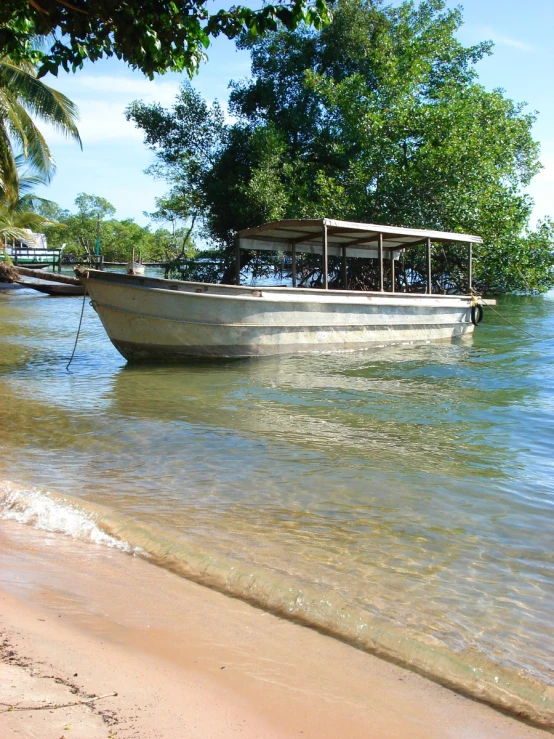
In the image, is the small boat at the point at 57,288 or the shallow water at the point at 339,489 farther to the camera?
the small boat at the point at 57,288

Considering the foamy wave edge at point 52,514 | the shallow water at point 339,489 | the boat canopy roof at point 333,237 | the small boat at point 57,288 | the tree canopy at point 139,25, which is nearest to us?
the shallow water at point 339,489

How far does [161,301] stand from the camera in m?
11.0

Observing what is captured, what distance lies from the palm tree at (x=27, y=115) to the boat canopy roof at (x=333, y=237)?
25.8 feet

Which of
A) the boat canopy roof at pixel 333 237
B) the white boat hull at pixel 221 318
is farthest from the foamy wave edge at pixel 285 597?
the boat canopy roof at pixel 333 237

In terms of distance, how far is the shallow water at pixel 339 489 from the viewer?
3.13 metres

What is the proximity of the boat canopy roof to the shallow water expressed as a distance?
10.9ft

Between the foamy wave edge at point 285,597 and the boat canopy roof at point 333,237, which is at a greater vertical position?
the boat canopy roof at point 333,237

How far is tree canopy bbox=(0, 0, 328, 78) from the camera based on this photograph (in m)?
5.77

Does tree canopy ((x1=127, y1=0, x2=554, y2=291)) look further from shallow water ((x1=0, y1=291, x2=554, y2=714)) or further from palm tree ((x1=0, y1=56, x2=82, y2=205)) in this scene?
shallow water ((x1=0, y1=291, x2=554, y2=714))

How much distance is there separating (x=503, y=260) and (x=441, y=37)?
27.2 ft

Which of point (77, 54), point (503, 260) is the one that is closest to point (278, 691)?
point (77, 54)

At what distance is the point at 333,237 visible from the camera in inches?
570

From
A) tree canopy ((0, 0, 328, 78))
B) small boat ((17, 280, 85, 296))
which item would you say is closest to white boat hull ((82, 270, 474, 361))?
tree canopy ((0, 0, 328, 78))

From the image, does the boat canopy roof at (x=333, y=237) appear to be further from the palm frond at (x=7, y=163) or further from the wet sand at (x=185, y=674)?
the wet sand at (x=185, y=674)
